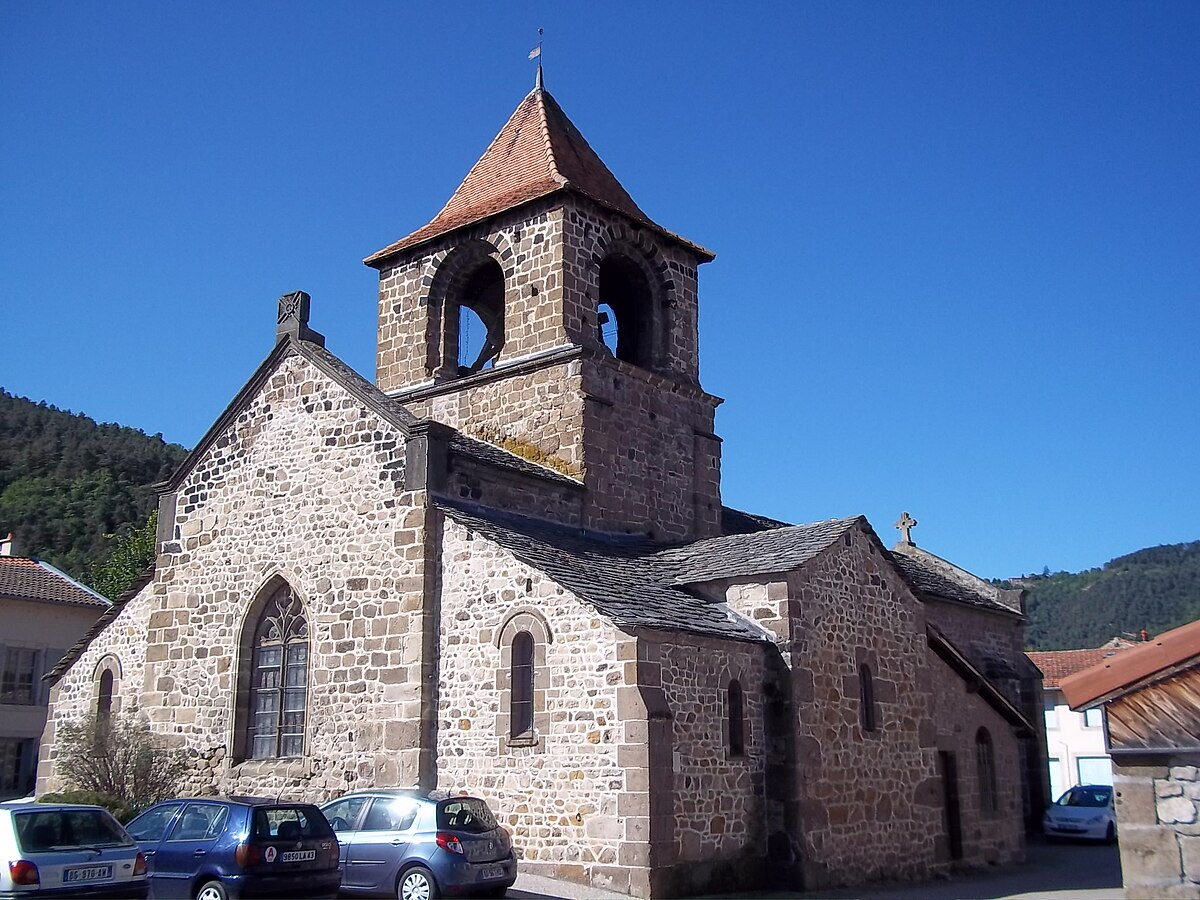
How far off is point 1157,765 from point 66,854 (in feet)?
30.9

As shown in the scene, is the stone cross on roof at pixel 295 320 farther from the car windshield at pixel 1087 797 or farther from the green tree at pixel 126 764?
the car windshield at pixel 1087 797

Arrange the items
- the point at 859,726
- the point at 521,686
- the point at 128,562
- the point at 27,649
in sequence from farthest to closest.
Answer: the point at 128,562
the point at 27,649
the point at 859,726
the point at 521,686

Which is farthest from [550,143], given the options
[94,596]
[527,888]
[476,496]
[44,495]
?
[44,495]

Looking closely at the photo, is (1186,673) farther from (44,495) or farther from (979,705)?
(44,495)

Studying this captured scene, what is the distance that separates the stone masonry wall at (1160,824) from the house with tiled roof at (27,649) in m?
29.4

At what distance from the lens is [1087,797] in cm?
2717

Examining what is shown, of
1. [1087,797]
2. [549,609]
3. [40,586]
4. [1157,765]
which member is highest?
[40,586]

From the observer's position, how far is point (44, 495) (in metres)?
56.2

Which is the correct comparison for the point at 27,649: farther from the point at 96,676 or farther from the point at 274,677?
the point at 274,677

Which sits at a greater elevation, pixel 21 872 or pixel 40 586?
pixel 40 586

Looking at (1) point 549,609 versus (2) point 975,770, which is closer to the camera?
(1) point 549,609

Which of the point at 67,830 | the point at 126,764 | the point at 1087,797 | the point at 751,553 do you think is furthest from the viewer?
the point at 1087,797

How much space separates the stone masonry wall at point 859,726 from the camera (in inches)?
659

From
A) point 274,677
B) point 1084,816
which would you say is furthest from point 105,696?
point 1084,816
